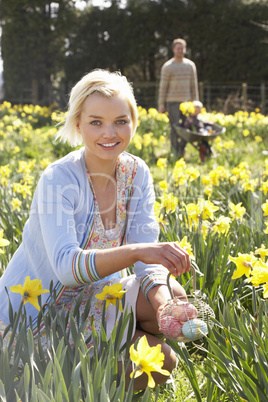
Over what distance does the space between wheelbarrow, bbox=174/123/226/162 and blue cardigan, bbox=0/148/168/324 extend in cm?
433

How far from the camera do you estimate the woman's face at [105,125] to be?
1838 mm

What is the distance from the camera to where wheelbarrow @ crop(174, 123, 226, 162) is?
6168 millimetres

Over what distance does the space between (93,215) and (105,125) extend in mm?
338

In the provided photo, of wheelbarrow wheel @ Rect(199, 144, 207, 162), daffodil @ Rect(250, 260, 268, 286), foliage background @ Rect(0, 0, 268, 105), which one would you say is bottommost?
wheelbarrow wheel @ Rect(199, 144, 207, 162)

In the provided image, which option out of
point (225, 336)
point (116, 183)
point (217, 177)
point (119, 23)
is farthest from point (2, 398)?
point (119, 23)

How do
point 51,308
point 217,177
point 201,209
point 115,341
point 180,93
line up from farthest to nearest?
point 180,93 < point 217,177 < point 201,209 < point 51,308 < point 115,341

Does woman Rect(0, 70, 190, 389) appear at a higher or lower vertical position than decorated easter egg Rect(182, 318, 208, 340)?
higher

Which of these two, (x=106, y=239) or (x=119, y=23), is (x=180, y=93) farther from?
(x=119, y=23)

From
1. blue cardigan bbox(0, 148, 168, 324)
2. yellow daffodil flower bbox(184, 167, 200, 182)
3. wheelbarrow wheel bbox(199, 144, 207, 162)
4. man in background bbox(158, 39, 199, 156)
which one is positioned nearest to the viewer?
blue cardigan bbox(0, 148, 168, 324)

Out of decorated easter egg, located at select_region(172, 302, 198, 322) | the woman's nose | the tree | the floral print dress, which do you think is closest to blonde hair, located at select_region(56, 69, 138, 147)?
the woman's nose

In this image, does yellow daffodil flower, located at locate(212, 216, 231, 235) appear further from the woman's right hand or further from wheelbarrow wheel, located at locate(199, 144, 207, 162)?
wheelbarrow wheel, located at locate(199, 144, 207, 162)

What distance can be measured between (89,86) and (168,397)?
1132 mm

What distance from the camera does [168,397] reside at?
172 cm

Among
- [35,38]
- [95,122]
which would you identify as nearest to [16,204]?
[95,122]
